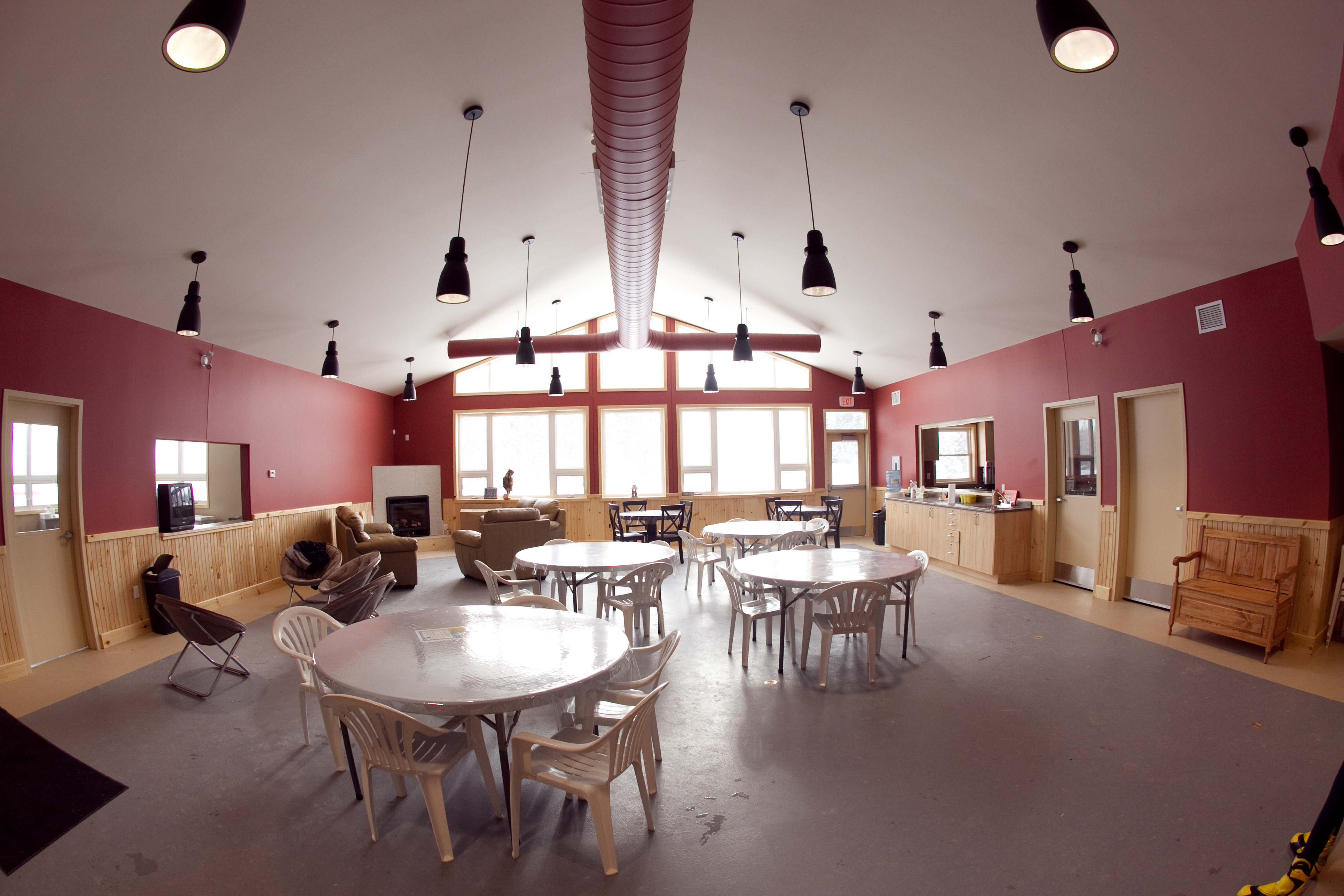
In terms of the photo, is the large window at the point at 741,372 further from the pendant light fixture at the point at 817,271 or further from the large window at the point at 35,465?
the large window at the point at 35,465

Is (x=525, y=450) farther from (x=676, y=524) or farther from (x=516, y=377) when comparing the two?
(x=676, y=524)

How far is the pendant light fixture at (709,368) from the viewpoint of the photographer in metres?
8.48

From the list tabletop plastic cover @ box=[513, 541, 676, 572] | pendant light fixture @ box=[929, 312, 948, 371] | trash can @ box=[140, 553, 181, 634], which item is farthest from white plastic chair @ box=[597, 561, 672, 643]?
trash can @ box=[140, 553, 181, 634]

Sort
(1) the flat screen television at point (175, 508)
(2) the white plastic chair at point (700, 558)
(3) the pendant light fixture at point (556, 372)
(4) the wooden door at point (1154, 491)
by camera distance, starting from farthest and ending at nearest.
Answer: (3) the pendant light fixture at point (556, 372) < (2) the white plastic chair at point (700, 558) < (1) the flat screen television at point (175, 508) < (4) the wooden door at point (1154, 491)

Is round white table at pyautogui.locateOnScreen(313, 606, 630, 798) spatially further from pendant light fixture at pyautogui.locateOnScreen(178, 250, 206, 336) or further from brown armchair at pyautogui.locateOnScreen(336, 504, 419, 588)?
brown armchair at pyautogui.locateOnScreen(336, 504, 419, 588)

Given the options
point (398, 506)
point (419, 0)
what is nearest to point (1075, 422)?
point (419, 0)

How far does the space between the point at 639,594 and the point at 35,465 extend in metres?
4.78

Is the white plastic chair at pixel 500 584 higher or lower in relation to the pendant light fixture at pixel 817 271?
lower

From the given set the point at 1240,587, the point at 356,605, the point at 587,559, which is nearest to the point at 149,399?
the point at 356,605

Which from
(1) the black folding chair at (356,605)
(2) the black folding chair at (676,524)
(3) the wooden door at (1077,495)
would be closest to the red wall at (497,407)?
(2) the black folding chair at (676,524)

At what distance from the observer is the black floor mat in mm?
2375

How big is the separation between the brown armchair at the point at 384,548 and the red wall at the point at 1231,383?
7409 mm

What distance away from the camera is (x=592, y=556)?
4.91m

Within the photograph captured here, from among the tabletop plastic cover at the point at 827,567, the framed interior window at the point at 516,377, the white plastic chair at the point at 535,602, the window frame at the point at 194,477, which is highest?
the framed interior window at the point at 516,377
